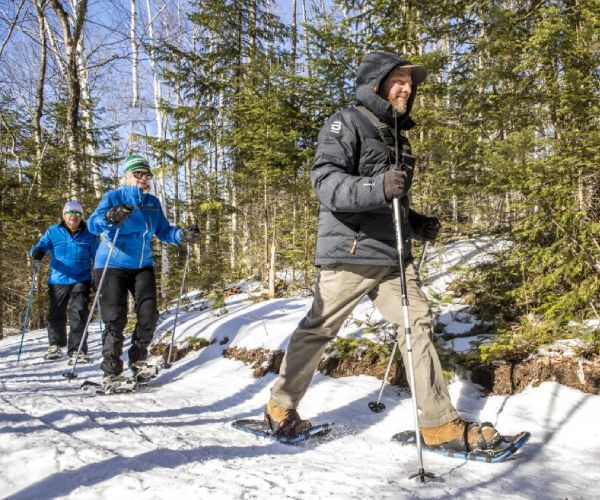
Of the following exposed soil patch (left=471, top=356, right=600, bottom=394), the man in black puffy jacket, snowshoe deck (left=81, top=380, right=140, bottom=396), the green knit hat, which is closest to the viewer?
the man in black puffy jacket

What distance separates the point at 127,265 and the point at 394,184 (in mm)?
3491

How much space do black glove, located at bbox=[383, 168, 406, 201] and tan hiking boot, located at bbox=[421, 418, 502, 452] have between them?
1.45 m

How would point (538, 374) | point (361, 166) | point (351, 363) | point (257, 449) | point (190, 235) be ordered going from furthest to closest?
point (190, 235), point (351, 363), point (538, 374), point (361, 166), point (257, 449)

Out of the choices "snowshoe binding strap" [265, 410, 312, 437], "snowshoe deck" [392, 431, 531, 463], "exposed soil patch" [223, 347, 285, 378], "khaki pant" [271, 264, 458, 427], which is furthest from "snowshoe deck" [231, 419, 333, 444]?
"exposed soil patch" [223, 347, 285, 378]

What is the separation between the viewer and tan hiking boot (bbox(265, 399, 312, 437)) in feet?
10.1

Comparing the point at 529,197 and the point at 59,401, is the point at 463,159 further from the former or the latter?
the point at 59,401

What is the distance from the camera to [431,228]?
11.2 feet

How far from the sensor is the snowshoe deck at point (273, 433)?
3.04 meters

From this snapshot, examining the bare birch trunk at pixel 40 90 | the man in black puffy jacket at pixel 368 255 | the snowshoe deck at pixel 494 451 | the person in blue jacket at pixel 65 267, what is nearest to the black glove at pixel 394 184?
the man in black puffy jacket at pixel 368 255

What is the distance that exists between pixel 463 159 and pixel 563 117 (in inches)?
42.2

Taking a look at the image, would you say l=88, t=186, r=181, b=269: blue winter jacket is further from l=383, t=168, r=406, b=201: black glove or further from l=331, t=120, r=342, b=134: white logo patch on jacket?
l=383, t=168, r=406, b=201: black glove

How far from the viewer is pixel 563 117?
4777 millimetres

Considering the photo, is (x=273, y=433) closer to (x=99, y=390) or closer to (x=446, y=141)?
(x=99, y=390)

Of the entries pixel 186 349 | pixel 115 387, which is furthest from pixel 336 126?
pixel 186 349
